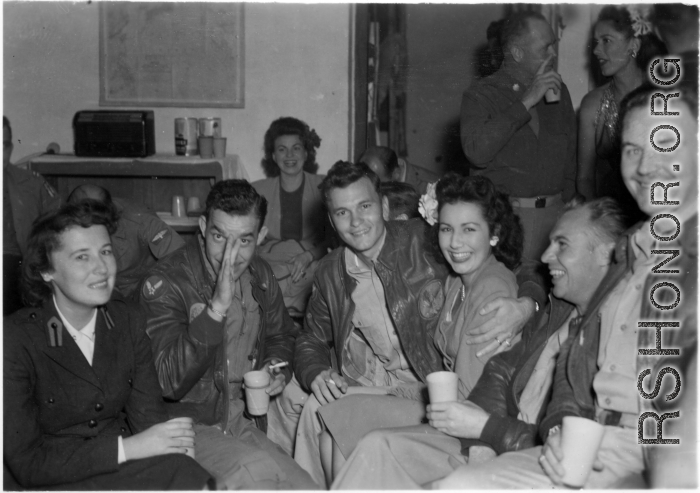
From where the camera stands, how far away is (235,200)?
8.82 feet

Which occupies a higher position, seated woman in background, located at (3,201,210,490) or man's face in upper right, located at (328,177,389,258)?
man's face in upper right, located at (328,177,389,258)

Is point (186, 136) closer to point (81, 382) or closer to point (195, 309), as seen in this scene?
point (195, 309)

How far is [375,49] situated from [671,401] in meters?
4.23

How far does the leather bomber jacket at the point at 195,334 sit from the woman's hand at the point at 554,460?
1174mm

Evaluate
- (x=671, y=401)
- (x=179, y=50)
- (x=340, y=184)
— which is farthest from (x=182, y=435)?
(x=179, y=50)

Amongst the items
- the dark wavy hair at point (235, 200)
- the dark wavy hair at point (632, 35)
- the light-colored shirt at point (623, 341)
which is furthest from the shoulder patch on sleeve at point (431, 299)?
the dark wavy hair at point (632, 35)

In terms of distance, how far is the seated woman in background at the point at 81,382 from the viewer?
6.68ft

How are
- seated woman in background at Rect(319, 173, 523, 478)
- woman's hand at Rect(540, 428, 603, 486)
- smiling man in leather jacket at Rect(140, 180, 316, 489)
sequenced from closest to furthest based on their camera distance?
woman's hand at Rect(540, 428, 603, 486) < smiling man in leather jacket at Rect(140, 180, 316, 489) < seated woman in background at Rect(319, 173, 523, 478)

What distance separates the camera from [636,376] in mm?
1907

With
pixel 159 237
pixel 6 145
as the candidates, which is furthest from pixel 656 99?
pixel 6 145

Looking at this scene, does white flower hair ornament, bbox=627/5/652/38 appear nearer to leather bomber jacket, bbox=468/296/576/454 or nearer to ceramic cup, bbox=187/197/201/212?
leather bomber jacket, bbox=468/296/576/454

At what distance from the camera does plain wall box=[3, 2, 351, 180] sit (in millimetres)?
5387

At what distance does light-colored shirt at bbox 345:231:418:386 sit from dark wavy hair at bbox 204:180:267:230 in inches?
17.5

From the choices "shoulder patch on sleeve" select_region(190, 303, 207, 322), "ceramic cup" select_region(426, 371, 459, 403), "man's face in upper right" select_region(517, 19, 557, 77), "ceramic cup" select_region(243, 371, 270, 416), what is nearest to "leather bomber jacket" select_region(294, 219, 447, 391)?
"ceramic cup" select_region(243, 371, 270, 416)
